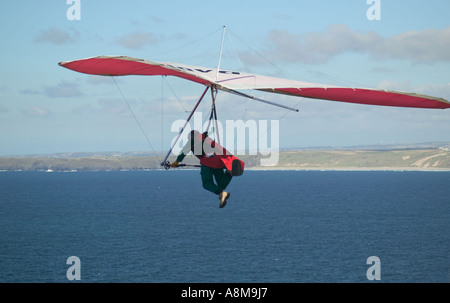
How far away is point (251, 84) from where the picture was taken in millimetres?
23406

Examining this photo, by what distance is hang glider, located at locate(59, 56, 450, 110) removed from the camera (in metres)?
21.8

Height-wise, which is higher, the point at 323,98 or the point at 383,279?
the point at 323,98

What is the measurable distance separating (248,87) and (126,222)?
16249cm

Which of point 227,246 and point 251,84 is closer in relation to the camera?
point 251,84

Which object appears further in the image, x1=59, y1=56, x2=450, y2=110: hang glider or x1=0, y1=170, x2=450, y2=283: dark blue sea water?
x1=0, y1=170, x2=450, y2=283: dark blue sea water

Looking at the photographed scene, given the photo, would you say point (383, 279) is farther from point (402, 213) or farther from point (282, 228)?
point (402, 213)

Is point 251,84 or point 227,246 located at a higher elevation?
point 251,84

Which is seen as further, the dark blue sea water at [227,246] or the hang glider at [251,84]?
the dark blue sea water at [227,246]

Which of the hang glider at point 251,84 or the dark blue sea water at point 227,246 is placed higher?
the hang glider at point 251,84

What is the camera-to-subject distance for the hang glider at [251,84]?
2178 centimetres

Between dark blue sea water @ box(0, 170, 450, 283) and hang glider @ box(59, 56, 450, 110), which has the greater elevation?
hang glider @ box(59, 56, 450, 110)
